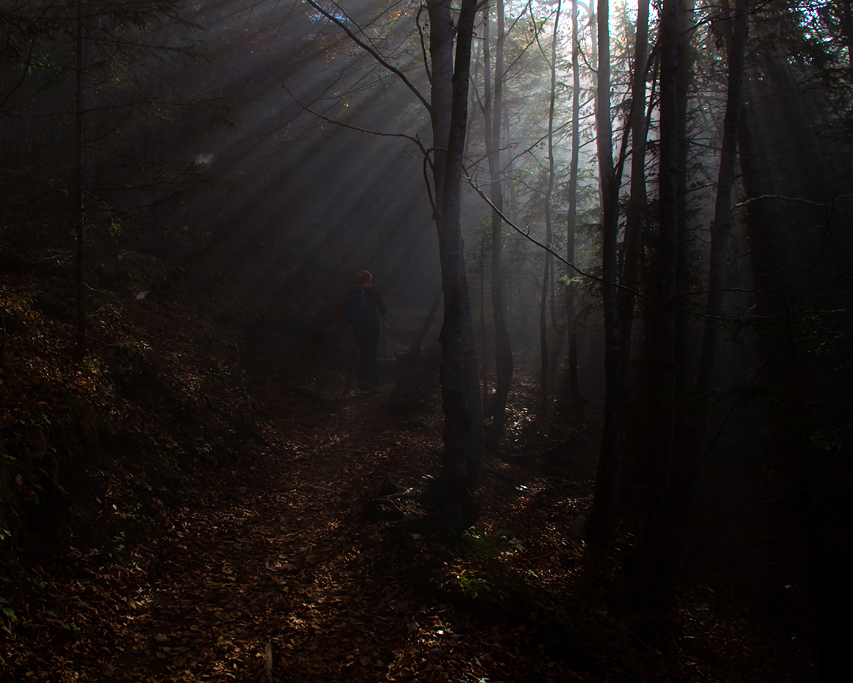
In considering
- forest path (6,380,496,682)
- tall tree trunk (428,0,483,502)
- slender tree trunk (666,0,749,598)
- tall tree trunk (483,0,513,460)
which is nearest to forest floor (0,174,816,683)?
forest path (6,380,496,682)

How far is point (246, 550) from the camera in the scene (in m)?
5.20

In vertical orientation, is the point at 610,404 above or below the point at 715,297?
below

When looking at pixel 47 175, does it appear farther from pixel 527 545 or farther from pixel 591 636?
pixel 591 636

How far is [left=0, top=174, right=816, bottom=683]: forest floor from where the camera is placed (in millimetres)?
3697

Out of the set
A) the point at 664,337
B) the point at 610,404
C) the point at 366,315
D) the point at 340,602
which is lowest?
the point at 340,602

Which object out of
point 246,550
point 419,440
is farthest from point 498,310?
point 246,550

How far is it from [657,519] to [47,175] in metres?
13.9

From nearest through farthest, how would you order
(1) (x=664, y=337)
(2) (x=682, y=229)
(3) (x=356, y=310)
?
(1) (x=664, y=337) → (2) (x=682, y=229) → (3) (x=356, y=310)

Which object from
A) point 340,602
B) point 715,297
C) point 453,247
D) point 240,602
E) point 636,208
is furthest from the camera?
point 636,208

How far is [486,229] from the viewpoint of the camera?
676 inches

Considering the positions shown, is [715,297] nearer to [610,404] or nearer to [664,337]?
[664,337]

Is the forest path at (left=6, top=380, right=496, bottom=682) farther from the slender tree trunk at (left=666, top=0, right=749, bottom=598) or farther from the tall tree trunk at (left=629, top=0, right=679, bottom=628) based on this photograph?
the slender tree trunk at (left=666, top=0, right=749, bottom=598)

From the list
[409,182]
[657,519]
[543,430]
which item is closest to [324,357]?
[543,430]

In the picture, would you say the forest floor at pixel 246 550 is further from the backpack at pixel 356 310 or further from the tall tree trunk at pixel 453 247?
the backpack at pixel 356 310
